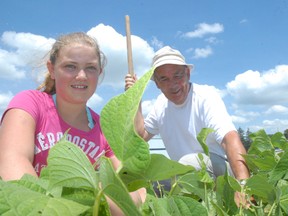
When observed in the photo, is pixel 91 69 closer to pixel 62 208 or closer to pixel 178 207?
pixel 178 207

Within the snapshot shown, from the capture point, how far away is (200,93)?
3279 millimetres

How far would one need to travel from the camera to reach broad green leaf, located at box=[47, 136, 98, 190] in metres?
0.34

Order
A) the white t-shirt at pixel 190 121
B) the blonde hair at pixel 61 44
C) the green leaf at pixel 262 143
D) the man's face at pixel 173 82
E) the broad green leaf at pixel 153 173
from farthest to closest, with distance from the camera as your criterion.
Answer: the man's face at pixel 173 82, the white t-shirt at pixel 190 121, the blonde hair at pixel 61 44, the green leaf at pixel 262 143, the broad green leaf at pixel 153 173

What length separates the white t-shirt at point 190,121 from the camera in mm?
2979

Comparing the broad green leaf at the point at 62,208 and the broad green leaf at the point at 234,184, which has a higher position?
the broad green leaf at the point at 234,184

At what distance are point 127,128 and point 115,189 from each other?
0.20ft

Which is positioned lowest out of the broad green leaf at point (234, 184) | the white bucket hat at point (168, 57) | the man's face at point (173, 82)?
the broad green leaf at point (234, 184)

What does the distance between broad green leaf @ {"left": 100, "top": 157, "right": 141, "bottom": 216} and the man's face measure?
2926mm

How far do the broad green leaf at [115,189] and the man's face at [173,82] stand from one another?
293cm

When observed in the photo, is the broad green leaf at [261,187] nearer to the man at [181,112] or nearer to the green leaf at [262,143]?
the green leaf at [262,143]

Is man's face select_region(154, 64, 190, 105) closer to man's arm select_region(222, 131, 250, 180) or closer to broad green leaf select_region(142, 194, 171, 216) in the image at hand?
man's arm select_region(222, 131, 250, 180)

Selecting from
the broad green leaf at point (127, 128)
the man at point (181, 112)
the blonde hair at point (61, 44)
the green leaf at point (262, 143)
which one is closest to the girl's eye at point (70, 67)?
the blonde hair at point (61, 44)

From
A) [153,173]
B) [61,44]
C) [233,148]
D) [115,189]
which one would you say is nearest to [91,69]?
[61,44]

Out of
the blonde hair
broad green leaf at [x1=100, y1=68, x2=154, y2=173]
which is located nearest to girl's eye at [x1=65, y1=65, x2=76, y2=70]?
the blonde hair
